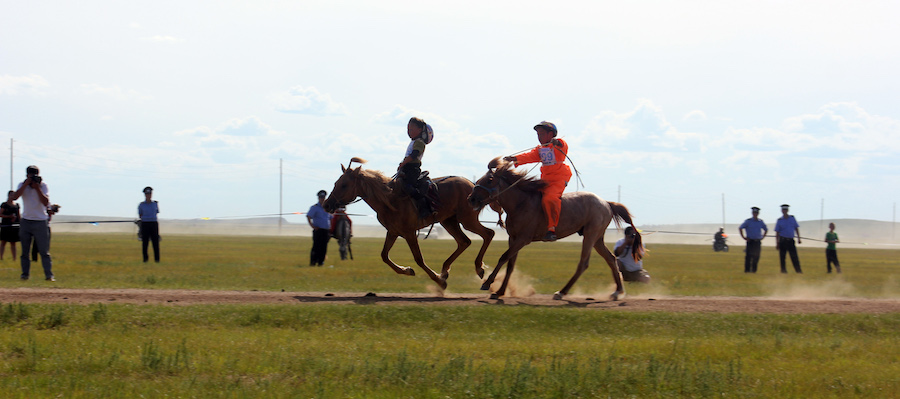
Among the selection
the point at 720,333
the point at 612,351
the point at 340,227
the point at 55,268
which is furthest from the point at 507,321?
the point at 340,227

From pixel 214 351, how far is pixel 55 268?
1393 centimetres

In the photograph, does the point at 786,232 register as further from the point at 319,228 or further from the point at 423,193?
the point at 423,193

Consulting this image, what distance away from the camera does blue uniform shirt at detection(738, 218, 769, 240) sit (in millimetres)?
26281

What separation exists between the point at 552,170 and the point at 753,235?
15579 mm

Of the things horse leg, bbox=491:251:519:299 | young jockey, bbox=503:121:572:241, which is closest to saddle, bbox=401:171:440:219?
horse leg, bbox=491:251:519:299

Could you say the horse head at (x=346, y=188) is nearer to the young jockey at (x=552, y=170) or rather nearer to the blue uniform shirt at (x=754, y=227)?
the young jockey at (x=552, y=170)

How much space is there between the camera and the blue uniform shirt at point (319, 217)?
24.5 m

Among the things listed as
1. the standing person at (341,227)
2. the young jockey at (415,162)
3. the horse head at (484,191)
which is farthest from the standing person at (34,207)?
the standing person at (341,227)

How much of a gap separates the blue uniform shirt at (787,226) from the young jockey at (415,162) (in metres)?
15.8

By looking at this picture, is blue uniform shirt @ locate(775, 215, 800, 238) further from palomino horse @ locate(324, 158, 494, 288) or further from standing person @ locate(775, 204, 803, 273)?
palomino horse @ locate(324, 158, 494, 288)

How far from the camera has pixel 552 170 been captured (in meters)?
13.4

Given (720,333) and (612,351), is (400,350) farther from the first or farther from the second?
(720,333)

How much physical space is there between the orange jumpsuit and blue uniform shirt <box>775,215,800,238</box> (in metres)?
14.4

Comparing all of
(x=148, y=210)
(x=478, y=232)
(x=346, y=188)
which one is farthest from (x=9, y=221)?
(x=478, y=232)
